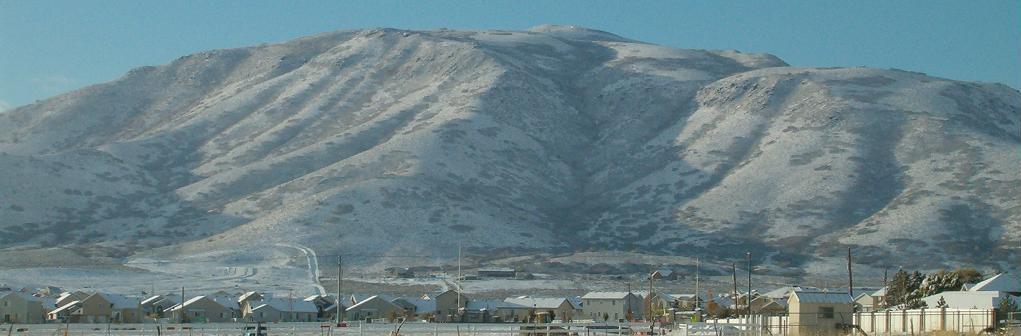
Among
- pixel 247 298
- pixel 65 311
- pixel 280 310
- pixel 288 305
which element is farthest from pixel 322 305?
pixel 65 311

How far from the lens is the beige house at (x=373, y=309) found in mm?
101688

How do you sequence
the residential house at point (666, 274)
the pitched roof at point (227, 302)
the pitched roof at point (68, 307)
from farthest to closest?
the residential house at point (666, 274) < the pitched roof at point (227, 302) < the pitched roof at point (68, 307)

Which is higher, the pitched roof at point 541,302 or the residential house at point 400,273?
the residential house at point 400,273

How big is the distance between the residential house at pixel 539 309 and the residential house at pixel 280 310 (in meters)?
14.5

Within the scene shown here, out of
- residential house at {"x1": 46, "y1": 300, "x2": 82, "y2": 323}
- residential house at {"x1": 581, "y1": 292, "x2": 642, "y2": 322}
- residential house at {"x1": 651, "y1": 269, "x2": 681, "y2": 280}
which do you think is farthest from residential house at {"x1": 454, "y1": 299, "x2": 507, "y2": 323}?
residential house at {"x1": 651, "y1": 269, "x2": 681, "y2": 280}

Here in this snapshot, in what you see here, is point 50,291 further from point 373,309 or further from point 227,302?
point 373,309

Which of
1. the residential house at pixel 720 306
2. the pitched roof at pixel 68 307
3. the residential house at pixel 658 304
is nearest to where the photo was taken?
the residential house at pixel 720 306

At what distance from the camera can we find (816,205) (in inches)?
7534

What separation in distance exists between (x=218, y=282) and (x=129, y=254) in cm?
3748

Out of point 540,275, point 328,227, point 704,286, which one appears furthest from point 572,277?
point 328,227

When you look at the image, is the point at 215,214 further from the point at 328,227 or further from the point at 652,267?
the point at 652,267

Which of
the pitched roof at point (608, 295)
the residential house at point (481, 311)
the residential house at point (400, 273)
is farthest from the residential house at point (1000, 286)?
the residential house at point (400, 273)

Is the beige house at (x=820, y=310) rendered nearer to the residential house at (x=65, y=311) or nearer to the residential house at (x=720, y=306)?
the residential house at (x=720, y=306)

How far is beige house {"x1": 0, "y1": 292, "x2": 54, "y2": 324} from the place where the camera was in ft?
306
